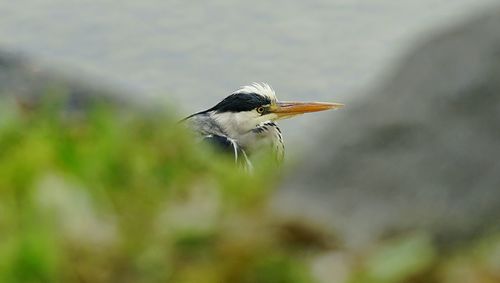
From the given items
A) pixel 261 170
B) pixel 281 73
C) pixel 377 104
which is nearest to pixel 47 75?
pixel 261 170

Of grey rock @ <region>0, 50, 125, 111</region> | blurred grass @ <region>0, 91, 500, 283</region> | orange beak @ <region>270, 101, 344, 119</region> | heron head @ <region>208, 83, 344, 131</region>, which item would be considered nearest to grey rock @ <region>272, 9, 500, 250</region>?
blurred grass @ <region>0, 91, 500, 283</region>

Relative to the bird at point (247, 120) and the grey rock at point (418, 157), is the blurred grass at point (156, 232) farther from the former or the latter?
the bird at point (247, 120)

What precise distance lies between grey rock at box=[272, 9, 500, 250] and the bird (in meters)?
6.38

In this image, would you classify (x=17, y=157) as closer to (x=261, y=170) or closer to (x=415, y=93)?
(x=261, y=170)

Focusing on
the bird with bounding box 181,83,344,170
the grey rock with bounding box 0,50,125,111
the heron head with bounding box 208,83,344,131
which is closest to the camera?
the grey rock with bounding box 0,50,125,111

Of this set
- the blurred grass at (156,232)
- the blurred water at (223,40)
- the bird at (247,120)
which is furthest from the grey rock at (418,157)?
the blurred water at (223,40)

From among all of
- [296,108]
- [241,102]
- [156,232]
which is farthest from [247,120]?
[156,232]

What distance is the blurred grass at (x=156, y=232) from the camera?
9.78 feet

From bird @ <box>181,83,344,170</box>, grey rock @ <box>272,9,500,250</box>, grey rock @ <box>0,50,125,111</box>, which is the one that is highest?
grey rock @ <box>0,50,125,111</box>

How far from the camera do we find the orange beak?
11.2m

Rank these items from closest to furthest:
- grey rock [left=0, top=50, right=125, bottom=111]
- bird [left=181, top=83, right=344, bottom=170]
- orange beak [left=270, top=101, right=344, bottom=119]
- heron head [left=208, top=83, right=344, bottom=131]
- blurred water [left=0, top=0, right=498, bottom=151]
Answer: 1. grey rock [left=0, top=50, right=125, bottom=111]
2. bird [left=181, top=83, right=344, bottom=170]
3. heron head [left=208, top=83, right=344, bottom=131]
4. orange beak [left=270, top=101, right=344, bottom=119]
5. blurred water [left=0, top=0, right=498, bottom=151]

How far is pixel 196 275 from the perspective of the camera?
2.99 meters

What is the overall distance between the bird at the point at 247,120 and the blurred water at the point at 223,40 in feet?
8.72

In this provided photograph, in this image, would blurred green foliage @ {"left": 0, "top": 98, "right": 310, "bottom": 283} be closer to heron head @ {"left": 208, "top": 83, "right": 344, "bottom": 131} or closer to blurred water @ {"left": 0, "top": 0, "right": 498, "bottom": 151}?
heron head @ {"left": 208, "top": 83, "right": 344, "bottom": 131}
